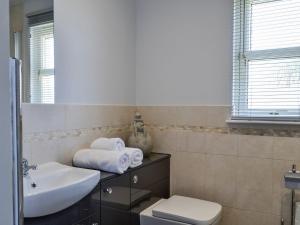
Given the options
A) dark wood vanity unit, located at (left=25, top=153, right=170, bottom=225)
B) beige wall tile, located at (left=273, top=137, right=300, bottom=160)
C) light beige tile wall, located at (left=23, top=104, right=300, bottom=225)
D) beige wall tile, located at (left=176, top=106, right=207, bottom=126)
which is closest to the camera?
dark wood vanity unit, located at (left=25, top=153, right=170, bottom=225)

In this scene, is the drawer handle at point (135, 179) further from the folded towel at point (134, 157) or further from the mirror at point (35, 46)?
the mirror at point (35, 46)

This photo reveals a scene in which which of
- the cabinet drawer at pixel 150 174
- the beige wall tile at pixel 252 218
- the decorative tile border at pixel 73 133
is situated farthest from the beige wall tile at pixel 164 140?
the beige wall tile at pixel 252 218

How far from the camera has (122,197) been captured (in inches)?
71.2

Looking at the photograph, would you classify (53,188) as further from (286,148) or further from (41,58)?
(286,148)

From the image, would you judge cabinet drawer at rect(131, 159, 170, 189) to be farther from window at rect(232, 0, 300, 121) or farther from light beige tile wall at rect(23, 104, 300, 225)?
window at rect(232, 0, 300, 121)

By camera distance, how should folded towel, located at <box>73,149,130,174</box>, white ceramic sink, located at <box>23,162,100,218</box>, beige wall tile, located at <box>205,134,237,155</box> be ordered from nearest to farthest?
white ceramic sink, located at <box>23,162,100,218</box>, folded towel, located at <box>73,149,130,174</box>, beige wall tile, located at <box>205,134,237,155</box>

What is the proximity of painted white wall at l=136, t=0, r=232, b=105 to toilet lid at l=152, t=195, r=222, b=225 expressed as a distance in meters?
0.80

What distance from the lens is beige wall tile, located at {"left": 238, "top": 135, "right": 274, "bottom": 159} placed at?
2.03 metres

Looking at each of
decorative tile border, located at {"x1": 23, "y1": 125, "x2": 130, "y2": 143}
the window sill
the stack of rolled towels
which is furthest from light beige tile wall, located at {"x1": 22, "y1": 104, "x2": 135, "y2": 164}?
the window sill

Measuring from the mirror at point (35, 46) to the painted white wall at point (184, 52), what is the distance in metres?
0.96

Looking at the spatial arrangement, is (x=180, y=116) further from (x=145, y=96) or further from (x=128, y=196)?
(x=128, y=196)

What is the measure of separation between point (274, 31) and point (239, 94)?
52cm

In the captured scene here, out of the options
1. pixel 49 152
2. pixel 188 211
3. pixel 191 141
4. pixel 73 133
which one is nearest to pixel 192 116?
pixel 191 141

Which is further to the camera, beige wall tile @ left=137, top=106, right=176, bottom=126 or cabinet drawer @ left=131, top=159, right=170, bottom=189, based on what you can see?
beige wall tile @ left=137, top=106, right=176, bottom=126
